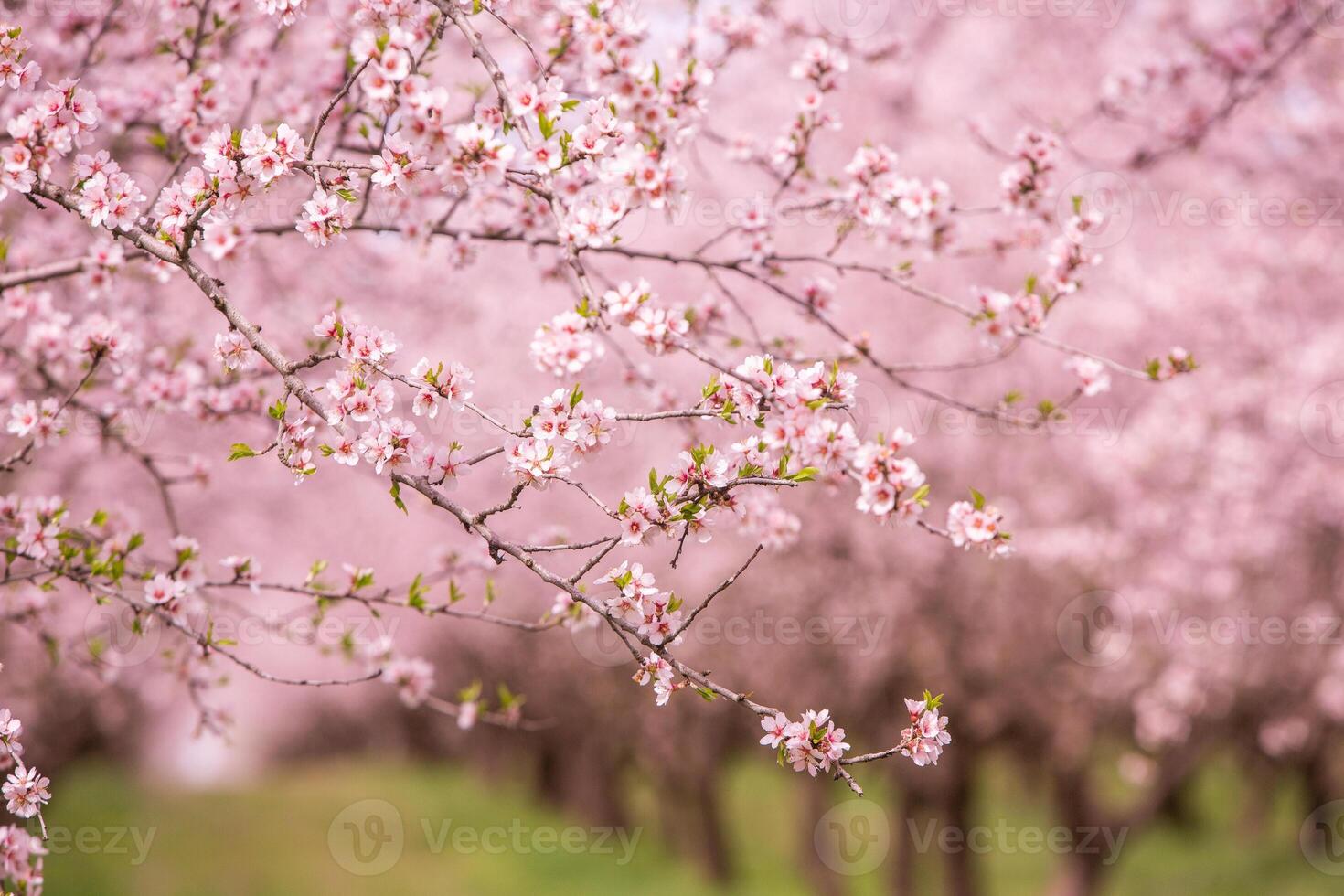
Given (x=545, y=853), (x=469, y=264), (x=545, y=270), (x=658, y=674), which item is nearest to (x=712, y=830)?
(x=545, y=853)

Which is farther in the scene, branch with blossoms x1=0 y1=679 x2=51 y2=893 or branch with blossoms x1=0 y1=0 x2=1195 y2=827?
branch with blossoms x1=0 y1=679 x2=51 y2=893

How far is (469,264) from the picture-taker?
14.8ft

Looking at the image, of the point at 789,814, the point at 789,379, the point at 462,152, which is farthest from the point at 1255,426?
the point at 789,814

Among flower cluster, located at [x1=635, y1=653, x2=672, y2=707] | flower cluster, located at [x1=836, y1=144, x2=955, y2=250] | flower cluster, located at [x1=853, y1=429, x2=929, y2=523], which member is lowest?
flower cluster, located at [x1=635, y1=653, x2=672, y2=707]

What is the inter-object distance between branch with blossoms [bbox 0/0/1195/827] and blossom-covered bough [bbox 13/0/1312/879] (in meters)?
0.01

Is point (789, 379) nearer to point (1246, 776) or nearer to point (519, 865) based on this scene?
point (519, 865)

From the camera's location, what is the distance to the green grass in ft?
45.0

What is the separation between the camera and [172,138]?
4.37m

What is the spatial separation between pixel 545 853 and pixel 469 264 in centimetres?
1315

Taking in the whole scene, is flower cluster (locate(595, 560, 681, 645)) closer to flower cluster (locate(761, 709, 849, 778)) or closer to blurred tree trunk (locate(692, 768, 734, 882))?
flower cluster (locate(761, 709, 849, 778))

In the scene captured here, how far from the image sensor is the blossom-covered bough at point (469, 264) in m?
2.81

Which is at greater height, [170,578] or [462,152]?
[462,152]

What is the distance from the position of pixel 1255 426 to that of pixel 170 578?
951 centimetres

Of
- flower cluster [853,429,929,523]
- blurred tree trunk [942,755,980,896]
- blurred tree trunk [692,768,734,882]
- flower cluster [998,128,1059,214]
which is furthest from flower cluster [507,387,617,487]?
blurred tree trunk [692,768,734,882]
